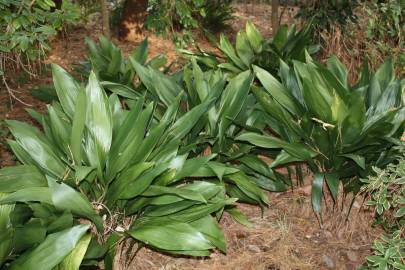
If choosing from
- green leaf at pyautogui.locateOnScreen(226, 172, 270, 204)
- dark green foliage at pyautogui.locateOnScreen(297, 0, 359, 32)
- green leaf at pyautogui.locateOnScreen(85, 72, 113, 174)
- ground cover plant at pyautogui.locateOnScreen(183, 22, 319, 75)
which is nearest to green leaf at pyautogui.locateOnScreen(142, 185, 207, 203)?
green leaf at pyautogui.locateOnScreen(85, 72, 113, 174)

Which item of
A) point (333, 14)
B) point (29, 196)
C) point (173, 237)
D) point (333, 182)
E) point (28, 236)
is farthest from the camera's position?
point (333, 14)

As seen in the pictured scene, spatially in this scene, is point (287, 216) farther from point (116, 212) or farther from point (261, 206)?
point (116, 212)

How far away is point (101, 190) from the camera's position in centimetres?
287

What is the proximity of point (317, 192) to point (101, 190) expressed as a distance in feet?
4.58

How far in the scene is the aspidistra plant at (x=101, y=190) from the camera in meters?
2.48

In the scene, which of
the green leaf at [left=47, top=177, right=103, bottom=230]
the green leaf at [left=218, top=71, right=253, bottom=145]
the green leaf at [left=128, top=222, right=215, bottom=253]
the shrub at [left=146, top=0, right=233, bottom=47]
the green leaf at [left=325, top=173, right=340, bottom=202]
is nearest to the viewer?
the green leaf at [left=47, top=177, right=103, bottom=230]

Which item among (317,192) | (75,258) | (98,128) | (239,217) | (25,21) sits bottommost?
(239,217)

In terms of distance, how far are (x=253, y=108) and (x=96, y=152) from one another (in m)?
1.34

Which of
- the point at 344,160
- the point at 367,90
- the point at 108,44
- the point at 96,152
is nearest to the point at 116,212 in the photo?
the point at 96,152

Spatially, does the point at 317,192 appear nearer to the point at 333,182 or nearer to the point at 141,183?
the point at 333,182

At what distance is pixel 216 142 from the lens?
3.47m

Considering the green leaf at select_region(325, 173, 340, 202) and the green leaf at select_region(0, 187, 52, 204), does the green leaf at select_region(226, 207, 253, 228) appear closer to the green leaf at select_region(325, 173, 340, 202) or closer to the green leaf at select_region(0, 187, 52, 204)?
the green leaf at select_region(325, 173, 340, 202)

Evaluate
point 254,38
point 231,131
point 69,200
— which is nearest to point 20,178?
point 69,200

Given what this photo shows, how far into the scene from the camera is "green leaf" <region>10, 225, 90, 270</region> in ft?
7.40
